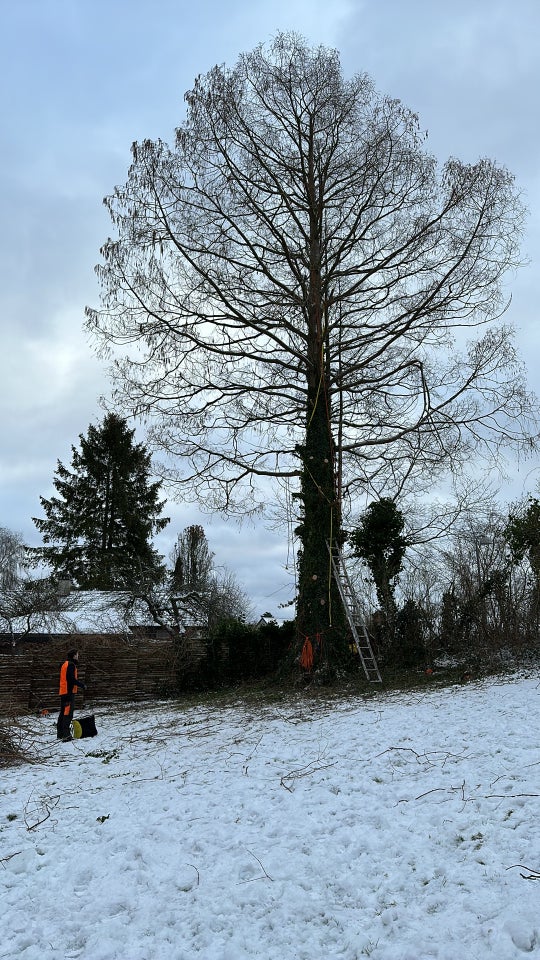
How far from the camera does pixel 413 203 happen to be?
14.4 meters

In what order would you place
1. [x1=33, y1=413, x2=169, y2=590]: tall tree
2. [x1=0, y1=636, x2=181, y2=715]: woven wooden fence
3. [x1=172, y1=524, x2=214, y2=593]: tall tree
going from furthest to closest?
1. [x1=172, y1=524, x2=214, y2=593]: tall tree
2. [x1=33, y1=413, x2=169, y2=590]: tall tree
3. [x1=0, y1=636, x2=181, y2=715]: woven wooden fence

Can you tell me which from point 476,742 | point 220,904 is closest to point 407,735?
point 476,742

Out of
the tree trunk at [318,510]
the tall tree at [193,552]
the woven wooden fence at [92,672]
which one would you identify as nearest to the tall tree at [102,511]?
the tall tree at [193,552]

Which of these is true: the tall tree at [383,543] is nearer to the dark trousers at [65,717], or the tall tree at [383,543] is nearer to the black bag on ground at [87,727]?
the black bag on ground at [87,727]

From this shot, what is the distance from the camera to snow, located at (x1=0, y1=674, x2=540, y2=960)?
155 inches

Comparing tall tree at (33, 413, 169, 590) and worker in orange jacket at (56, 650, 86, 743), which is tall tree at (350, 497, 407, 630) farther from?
tall tree at (33, 413, 169, 590)

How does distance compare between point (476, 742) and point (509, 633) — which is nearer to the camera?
point (476, 742)

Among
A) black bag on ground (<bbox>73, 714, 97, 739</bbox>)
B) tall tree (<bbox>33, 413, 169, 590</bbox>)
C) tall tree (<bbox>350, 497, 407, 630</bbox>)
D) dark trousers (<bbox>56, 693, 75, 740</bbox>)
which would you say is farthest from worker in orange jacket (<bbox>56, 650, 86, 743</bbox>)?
tall tree (<bbox>33, 413, 169, 590</bbox>)

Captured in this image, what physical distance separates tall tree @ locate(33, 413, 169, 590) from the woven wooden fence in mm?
13391

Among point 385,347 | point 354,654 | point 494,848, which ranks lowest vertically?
point 494,848

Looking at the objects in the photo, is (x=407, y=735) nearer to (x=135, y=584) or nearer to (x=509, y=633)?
(x=509, y=633)

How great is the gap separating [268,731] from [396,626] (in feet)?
20.3

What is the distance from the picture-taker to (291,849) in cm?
500

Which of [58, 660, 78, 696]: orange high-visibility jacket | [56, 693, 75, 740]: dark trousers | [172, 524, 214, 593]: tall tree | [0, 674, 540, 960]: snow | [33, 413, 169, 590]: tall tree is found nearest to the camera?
[0, 674, 540, 960]: snow
